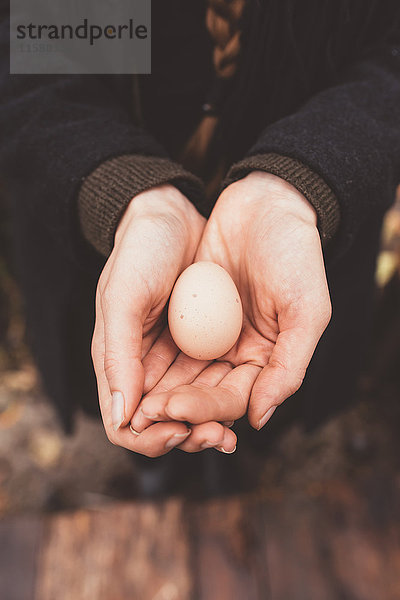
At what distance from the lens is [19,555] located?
1.30 meters

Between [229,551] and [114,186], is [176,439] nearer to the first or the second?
[114,186]

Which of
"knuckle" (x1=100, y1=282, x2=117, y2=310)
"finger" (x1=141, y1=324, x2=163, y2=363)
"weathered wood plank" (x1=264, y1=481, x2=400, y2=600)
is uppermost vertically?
"knuckle" (x1=100, y1=282, x2=117, y2=310)

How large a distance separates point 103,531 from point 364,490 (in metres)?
0.77

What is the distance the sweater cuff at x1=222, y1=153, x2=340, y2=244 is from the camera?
2.75 ft

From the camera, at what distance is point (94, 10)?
852mm

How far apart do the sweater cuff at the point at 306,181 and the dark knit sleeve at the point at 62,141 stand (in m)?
0.15

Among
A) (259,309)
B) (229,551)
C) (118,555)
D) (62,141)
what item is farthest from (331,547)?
(62,141)

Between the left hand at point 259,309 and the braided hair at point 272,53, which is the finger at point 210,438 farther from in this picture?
the braided hair at point 272,53

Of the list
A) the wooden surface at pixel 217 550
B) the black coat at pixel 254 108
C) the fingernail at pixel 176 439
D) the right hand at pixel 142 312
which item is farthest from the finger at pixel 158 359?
the wooden surface at pixel 217 550

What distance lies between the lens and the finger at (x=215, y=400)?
664 millimetres

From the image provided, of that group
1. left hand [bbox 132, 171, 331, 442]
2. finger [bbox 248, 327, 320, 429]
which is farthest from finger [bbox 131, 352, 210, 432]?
finger [bbox 248, 327, 320, 429]

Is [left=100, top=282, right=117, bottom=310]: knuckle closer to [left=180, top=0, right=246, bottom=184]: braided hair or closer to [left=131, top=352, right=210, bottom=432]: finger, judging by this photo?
[left=131, top=352, right=210, bottom=432]: finger

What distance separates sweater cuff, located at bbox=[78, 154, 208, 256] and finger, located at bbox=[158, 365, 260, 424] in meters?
0.34

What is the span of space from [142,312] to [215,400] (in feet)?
0.63
